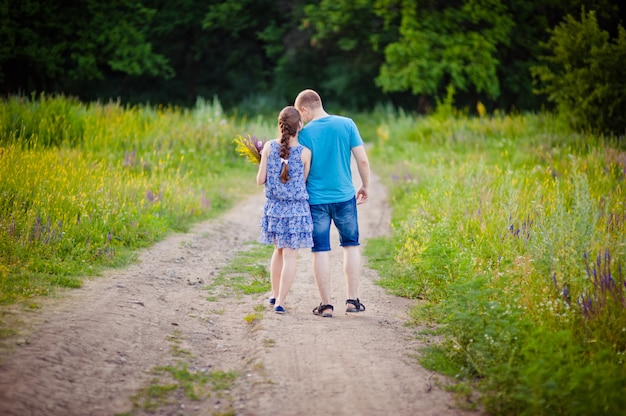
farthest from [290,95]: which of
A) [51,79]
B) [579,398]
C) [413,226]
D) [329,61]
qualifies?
[579,398]

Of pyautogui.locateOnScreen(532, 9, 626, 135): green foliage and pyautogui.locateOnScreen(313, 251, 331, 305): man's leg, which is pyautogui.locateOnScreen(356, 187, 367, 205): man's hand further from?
pyautogui.locateOnScreen(532, 9, 626, 135): green foliage

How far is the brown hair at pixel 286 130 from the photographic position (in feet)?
19.9

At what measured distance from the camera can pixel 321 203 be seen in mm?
6289

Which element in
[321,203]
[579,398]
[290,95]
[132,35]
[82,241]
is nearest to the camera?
[579,398]

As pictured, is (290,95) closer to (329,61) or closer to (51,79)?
(329,61)

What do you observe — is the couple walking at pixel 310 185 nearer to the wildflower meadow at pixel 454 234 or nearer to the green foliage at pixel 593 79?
the wildflower meadow at pixel 454 234

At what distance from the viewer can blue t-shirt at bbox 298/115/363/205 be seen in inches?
245

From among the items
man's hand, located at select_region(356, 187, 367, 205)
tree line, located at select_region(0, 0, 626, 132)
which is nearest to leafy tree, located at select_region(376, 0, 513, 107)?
tree line, located at select_region(0, 0, 626, 132)

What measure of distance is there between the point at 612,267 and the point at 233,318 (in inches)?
139

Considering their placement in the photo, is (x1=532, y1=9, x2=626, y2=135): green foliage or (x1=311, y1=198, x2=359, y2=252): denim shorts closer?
(x1=311, y1=198, x2=359, y2=252): denim shorts

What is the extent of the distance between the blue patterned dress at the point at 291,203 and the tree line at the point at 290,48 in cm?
1691

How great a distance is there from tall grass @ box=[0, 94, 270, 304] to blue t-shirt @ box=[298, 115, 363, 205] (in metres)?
2.75

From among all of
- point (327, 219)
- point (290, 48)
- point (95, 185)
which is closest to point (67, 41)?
point (290, 48)

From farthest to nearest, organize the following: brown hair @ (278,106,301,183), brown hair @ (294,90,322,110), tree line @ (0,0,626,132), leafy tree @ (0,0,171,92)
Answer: leafy tree @ (0,0,171,92) → tree line @ (0,0,626,132) → brown hair @ (294,90,322,110) → brown hair @ (278,106,301,183)
